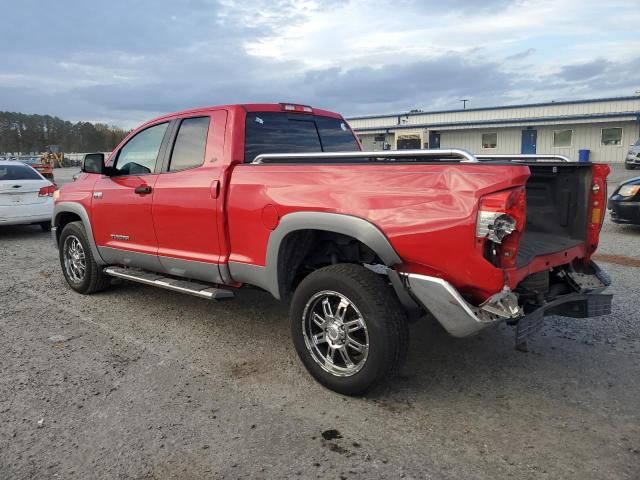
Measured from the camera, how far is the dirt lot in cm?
271

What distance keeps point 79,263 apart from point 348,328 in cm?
385

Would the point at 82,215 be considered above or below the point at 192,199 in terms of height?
below

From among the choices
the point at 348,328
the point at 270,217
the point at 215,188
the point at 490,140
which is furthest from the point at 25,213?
the point at 490,140

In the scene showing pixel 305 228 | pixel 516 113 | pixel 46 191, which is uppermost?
pixel 516 113

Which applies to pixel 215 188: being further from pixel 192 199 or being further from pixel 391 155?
pixel 391 155

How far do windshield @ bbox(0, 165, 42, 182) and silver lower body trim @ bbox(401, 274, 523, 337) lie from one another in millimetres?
9664

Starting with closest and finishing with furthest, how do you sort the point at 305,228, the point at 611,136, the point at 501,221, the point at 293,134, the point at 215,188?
the point at 501,221 < the point at 305,228 < the point at 215,188 < the point at 293,134 < the point at 611,136

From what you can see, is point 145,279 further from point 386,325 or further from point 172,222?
point 386,325

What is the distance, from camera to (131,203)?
16.1ft

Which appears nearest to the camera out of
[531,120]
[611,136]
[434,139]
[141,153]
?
[141,153]

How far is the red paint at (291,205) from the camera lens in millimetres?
2867

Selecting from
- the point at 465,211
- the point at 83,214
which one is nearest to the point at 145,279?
the point at 83,214

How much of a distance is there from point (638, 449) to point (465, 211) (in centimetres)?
154

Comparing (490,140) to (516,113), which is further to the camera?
(490,140)
